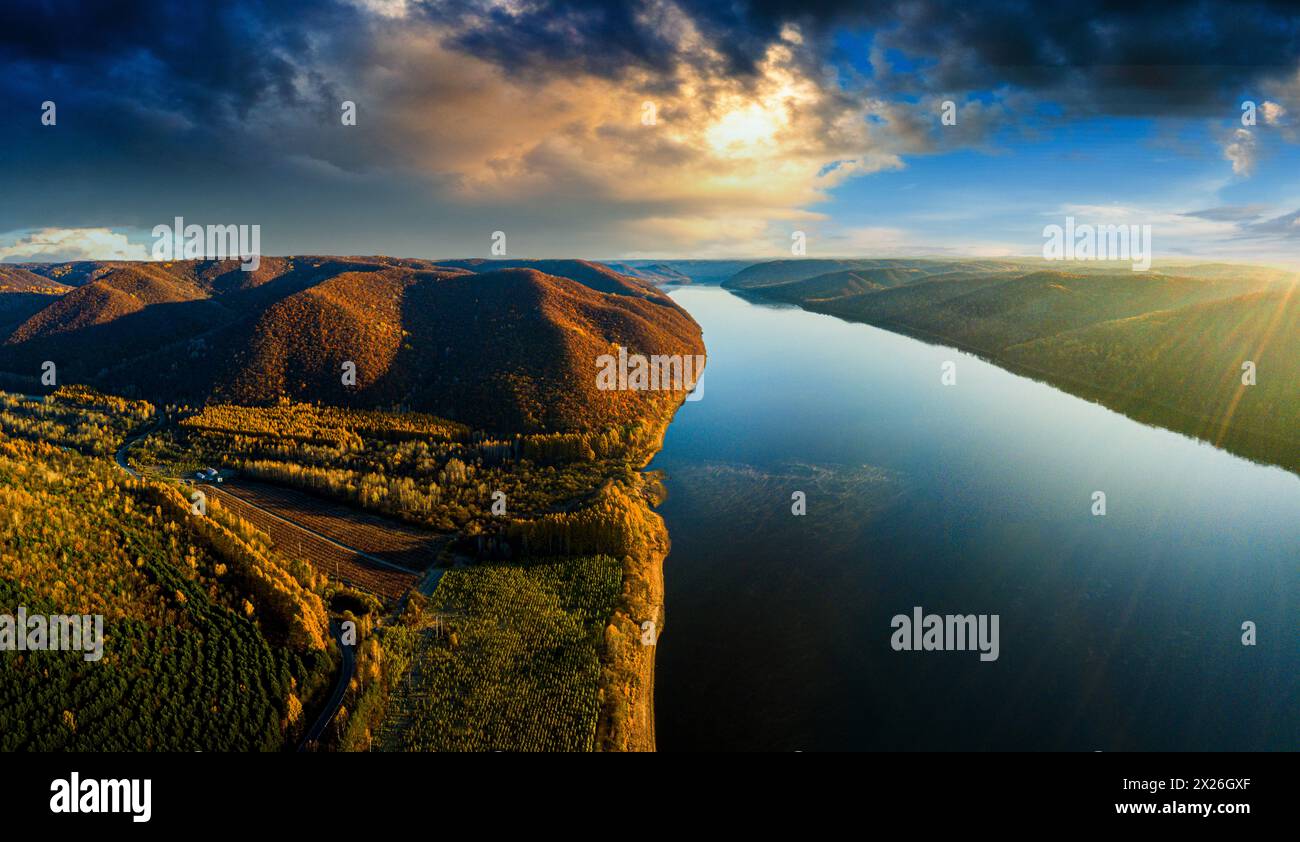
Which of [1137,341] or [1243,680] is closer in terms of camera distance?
[1243,680]

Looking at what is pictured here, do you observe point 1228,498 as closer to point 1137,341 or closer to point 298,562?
point 1137,341

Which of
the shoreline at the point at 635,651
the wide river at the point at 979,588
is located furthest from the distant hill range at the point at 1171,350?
the shoreline at the point at 635,651

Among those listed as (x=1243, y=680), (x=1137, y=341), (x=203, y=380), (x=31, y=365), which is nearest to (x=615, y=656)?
(x=1243, y=680)
